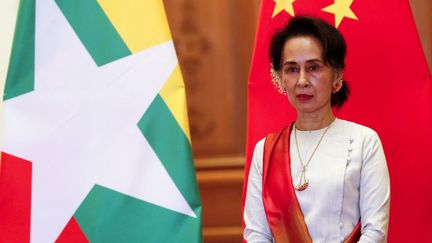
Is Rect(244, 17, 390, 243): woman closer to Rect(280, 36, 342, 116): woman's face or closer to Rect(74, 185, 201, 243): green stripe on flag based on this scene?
Rect(280, 36, 342, 116): woman's face

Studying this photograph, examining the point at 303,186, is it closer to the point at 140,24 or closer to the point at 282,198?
the point at 282,198

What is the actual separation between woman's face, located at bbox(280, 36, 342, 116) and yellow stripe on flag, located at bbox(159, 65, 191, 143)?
0.36 metres

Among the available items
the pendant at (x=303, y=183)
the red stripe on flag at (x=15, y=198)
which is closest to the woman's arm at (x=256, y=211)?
the pendant at (x=303, y=183)

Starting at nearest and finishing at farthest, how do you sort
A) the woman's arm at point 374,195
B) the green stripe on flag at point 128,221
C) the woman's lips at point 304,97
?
the woman's arm at point 374,195, the woman's lips at point 304,97, the green stripe on flag at point 128,221

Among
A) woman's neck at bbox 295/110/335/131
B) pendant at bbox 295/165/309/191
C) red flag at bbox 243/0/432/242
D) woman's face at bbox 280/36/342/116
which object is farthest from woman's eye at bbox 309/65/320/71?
red flag at bbox 243/0/432/242

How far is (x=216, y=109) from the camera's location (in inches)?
87.9

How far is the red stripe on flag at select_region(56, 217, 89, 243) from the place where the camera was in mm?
1647

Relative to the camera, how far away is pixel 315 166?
1.38 meters

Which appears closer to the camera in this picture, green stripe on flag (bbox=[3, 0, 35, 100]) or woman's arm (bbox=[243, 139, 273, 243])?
woman's arm (bbox=[243, 139, 273, 243])

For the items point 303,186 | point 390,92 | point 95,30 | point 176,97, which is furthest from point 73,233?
point 390,92

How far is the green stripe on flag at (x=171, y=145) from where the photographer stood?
5.42ft

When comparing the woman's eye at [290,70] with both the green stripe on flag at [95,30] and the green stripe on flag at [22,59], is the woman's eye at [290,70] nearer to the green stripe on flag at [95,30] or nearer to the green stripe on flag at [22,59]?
the green stripe on flag at [95,30]

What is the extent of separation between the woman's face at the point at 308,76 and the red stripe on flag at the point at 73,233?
27.4 inches

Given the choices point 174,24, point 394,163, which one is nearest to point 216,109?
point 174,24
